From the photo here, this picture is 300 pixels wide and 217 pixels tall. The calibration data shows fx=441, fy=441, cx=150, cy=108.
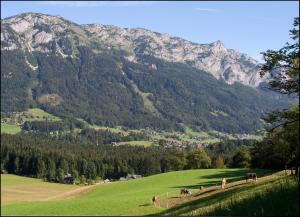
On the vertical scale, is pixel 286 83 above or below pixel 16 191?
above

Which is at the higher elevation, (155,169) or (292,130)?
(292,130)

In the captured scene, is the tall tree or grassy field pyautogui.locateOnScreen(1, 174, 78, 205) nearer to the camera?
grassy field pyautogui.locateOnScreen(1, 174, 78, 205)

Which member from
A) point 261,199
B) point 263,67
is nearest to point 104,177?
point 263,67

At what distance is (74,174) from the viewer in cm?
16950

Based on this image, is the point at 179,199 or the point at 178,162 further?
the point at 178,162

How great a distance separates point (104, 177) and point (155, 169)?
22.1 meters

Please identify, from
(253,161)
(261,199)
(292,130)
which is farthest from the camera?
(253,161)

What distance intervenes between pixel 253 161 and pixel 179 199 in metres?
73.9

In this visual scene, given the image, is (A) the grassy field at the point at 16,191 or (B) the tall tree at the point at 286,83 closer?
(A) the grassy field at the point at 16,191

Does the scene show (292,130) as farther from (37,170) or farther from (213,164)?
(213,164)

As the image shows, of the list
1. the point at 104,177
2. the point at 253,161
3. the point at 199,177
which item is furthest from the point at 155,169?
the point at 199,177

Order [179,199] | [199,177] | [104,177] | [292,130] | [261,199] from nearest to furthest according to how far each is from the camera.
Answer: [261,199] → [292,130] → [179,199] → [199,177] → [104,177]

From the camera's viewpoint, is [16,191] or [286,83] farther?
[286,83]

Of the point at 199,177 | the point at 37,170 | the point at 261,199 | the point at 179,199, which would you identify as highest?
the point at 261,199
